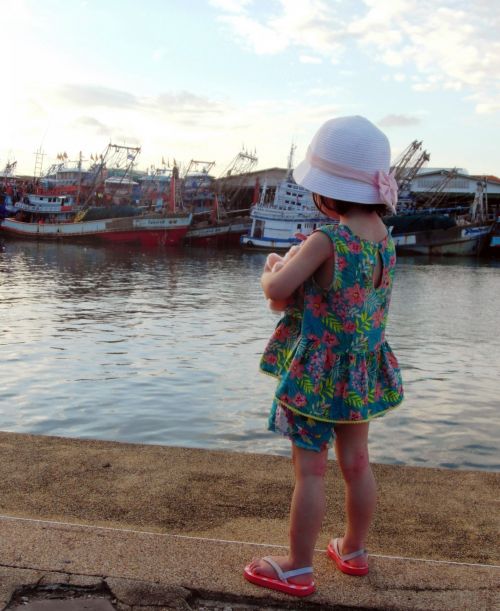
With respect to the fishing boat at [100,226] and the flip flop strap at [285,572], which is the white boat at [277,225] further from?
the flip flop strap at [285,572]

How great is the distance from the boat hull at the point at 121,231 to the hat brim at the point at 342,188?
41.3 meters

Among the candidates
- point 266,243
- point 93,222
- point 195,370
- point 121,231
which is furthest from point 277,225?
point 195,370

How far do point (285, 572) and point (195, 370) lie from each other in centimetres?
550

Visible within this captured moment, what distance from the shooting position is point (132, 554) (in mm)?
1912

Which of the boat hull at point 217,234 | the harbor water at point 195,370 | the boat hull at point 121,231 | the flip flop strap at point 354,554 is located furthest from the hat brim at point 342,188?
the boat hull at point 217,234

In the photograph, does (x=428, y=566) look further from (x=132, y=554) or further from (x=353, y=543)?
(x=132, y=554)

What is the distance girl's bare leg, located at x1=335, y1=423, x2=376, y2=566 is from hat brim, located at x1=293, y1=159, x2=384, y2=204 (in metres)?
0.57

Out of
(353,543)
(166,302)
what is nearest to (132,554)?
(353,543)

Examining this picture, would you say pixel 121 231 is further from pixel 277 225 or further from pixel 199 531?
pixel 199 531

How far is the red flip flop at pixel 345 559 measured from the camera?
1.92m

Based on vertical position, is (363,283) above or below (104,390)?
A: above

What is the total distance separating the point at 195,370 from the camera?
288 inches

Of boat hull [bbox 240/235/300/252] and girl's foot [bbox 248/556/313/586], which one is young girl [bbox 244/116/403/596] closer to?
girl's foot [bbox 248/556/313/586]

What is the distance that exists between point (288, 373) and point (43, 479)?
3.97 ft
